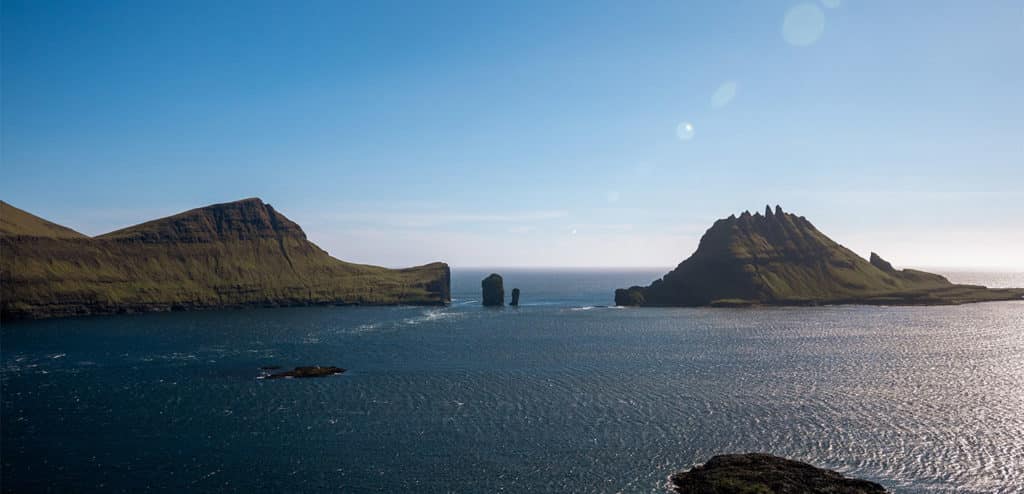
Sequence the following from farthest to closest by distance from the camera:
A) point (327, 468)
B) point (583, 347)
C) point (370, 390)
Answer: point (583, 347), point (370, 390), point (327, 468)

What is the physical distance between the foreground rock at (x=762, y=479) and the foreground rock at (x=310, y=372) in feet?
232

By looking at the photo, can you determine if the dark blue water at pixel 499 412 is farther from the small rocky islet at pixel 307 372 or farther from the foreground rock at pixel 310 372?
the foreground rock at pixel 310 372

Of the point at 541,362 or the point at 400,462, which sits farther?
the point at 541,362

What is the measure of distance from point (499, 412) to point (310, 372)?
44.1 metres

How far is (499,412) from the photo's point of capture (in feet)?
266

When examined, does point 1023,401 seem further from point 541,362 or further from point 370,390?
point 370,390

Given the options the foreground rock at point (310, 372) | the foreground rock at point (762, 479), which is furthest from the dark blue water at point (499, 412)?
the foreground rock at point (310, 372)

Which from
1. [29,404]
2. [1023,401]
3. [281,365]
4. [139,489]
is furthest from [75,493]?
[1023,401]

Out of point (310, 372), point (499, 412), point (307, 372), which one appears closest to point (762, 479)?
point (499, 412)

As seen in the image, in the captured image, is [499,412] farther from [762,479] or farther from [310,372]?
[310,372]

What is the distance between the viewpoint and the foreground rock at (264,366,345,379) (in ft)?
350

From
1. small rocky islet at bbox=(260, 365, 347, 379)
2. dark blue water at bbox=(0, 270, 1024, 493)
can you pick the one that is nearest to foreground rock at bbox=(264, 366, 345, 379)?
small rocky islet at bbox=(260, 365, 347, 379)

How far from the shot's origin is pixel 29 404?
280ft

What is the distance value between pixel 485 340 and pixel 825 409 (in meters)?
86.5
